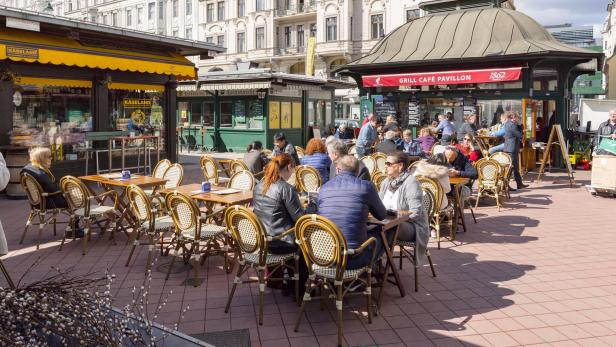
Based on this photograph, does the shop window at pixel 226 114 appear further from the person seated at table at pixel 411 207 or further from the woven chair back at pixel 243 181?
the person seated at table at pixel 411 207

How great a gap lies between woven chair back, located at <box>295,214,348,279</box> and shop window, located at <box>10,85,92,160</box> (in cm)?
878

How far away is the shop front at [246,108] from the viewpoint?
20.3 meters

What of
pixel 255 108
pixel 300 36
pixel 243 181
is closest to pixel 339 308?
pixel 243 181

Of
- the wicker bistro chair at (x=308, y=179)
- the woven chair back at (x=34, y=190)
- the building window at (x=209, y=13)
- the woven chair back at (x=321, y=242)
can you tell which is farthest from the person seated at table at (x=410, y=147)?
the building window at (x=209, y=13)

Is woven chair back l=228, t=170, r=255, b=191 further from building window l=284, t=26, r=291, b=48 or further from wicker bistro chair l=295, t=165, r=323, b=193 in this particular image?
building window l=284, t=26, r=291, b=48

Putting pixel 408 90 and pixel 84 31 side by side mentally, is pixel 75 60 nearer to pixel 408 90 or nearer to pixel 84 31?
pixel 84 31

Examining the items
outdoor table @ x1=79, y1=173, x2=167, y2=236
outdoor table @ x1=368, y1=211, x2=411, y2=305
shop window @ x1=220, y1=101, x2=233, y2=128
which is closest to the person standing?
outdoor table @ x1=368, y1=211, x2=411, y2=305

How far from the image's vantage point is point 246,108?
69.8ft

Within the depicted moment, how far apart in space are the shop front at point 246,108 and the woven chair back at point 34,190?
13.0 meters

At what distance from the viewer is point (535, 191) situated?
1165 cm

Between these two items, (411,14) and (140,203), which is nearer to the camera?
Result: (140,203)

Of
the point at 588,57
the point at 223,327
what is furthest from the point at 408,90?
the point at 223,327

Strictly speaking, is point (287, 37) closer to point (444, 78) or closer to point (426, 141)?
point (444, 78)

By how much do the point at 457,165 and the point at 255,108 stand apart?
13573 mm
